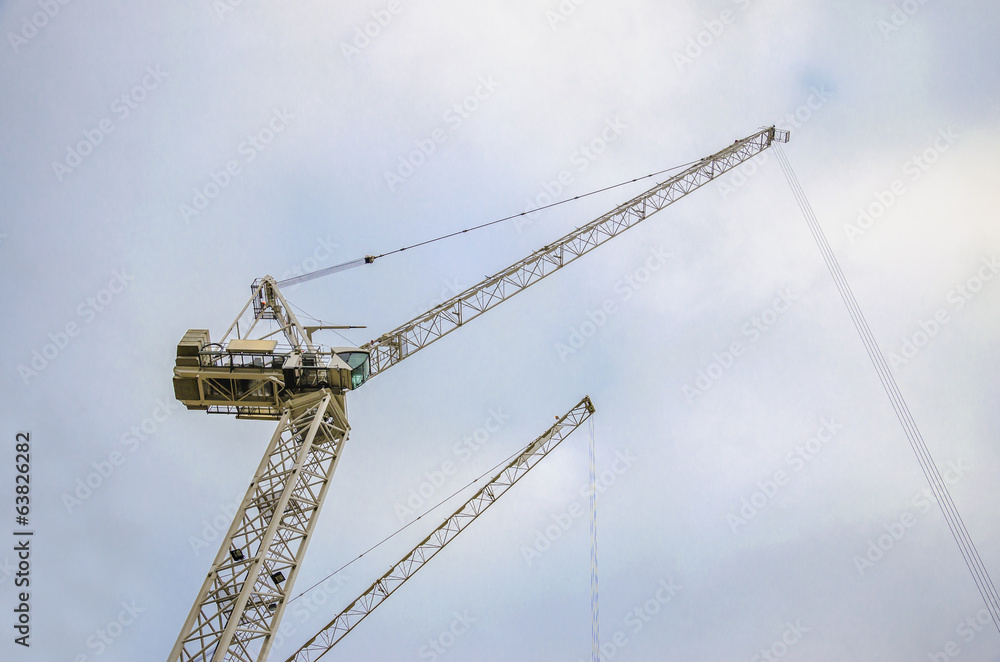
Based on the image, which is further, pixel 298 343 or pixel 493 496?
pixel 493 496

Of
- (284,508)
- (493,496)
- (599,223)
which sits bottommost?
(284,508)

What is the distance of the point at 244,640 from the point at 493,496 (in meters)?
36.2

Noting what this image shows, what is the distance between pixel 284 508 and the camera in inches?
1610

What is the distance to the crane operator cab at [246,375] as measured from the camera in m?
44.0

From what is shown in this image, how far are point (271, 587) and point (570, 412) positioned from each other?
41.8m

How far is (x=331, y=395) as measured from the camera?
4525 centimetres

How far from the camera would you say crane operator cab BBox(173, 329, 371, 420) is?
44.0 m

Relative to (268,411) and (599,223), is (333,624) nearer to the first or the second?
(268,411)

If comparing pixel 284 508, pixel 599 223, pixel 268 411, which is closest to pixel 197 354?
pixel 268 411

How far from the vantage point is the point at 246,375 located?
4419 centimetres

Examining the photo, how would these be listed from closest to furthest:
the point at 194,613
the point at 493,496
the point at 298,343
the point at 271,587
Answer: the point at 194,613 → the point at 271,587 → the point at 298,343 → the point at 493,496

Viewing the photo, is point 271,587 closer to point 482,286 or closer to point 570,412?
point 482,286

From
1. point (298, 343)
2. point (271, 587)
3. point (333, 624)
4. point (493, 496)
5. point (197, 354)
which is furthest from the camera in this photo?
point (493, 496)

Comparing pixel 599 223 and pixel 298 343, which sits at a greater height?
pixel 599 223
